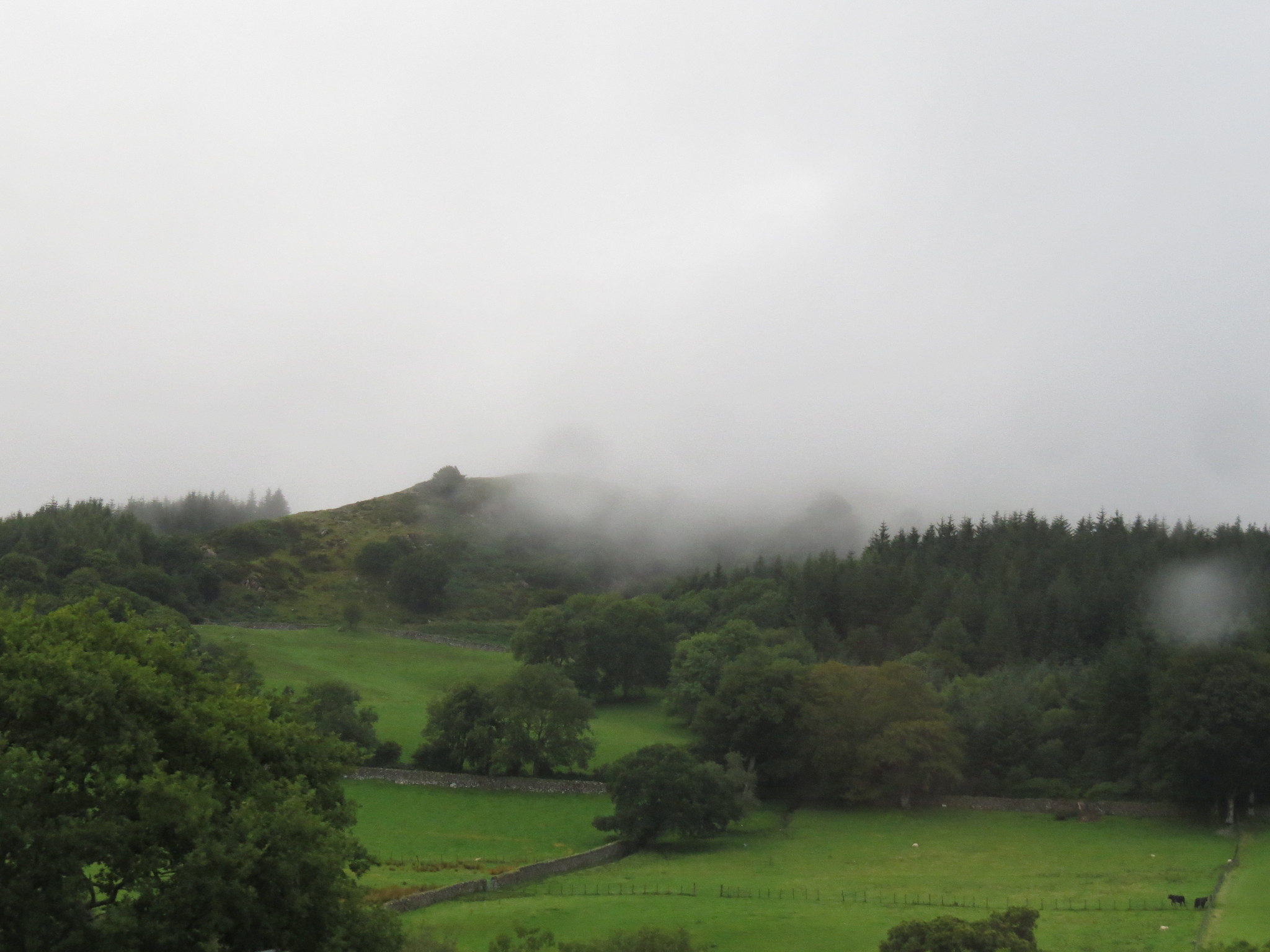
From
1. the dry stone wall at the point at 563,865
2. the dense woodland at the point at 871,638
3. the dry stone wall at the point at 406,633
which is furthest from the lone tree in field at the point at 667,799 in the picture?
the dry stone wall at the point at 406,633

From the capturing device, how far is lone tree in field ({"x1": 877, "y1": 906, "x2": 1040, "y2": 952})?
30.5 meters

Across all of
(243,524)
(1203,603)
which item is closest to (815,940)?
(1203,603)

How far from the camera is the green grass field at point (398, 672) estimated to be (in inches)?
3610

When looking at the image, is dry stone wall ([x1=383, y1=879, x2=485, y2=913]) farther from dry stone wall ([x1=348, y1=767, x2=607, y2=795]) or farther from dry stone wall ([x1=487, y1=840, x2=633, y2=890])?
dry stone wall ([x1=348, y1=767, x2=607, y2=795])

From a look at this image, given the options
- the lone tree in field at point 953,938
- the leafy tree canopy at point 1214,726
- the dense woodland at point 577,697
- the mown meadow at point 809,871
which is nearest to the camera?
the dense woodland at point 577,697

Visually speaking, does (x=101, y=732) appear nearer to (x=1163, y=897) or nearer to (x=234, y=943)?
(x=234, y=943)

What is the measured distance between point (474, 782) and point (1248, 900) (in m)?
50.3

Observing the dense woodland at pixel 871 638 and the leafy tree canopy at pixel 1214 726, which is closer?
the leafy tree canopy at pixel 1214 726

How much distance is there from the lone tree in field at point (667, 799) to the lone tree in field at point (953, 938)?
32.4 metres

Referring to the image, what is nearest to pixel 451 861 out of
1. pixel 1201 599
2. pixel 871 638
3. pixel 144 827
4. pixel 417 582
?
pixel 144 827

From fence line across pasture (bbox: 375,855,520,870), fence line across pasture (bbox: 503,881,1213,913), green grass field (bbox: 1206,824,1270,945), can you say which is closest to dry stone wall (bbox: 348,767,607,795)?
fence line across pasture (bbox: 375,855,520,870)

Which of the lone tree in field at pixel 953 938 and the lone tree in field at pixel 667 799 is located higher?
the lone tree in field at pixel 953 938

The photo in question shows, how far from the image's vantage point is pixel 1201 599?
112m

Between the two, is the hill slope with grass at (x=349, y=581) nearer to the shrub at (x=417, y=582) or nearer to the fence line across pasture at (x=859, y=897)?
the shrub at (x=417, y=582)
